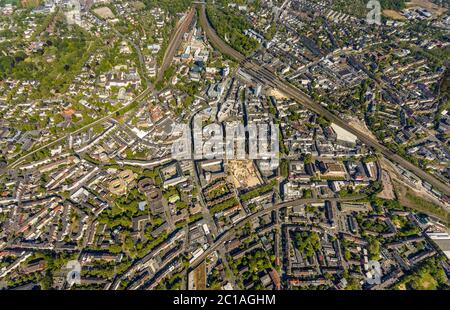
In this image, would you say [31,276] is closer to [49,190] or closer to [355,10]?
[49,190]

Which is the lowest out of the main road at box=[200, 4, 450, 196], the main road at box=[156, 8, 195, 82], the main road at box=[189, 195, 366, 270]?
the main road at box=[189, 195, 366, 270]

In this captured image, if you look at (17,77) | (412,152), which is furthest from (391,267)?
(17,77)

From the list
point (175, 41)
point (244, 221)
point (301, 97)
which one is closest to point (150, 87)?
point (175, 41)

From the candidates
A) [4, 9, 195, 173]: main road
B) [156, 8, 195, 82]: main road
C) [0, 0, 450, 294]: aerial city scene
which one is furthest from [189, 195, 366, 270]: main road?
[156, 8, 195, 82]: main road

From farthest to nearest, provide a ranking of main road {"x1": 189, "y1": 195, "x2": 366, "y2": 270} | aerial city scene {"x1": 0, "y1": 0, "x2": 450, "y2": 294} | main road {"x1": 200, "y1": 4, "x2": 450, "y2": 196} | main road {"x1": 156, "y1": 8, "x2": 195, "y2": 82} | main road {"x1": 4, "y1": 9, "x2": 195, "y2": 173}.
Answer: main road {"x1": 156, "y1": 8, "x2": 195, "y2": 82} → main road {"x1": 4, "y1": 9, "x2": 195, "y2": 173} → main road {"x1": 200, "y1": 4, "x2": 450, "y2": 196} → main road {"x1": 189, "y1": 195, "x2": 366, "y2": 270} → aerial city scene {"x1": 0, "y1": 0, "x2": 450, "y2": 294}

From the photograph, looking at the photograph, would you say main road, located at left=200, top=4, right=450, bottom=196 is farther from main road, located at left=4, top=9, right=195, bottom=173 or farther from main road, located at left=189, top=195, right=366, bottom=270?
main road, located at left=189, top=195, right=366, bottom=270

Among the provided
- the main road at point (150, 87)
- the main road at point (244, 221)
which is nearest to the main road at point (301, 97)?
the main road at point (150, 87)

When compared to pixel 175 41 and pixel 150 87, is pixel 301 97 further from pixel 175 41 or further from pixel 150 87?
pixel 175 41

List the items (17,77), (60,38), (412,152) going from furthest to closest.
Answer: (60,38)
(17,77)
(412,152)
